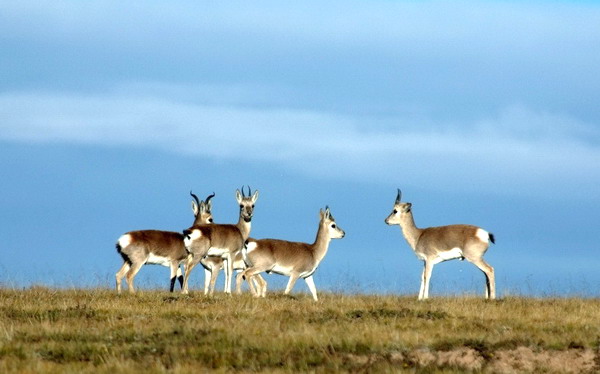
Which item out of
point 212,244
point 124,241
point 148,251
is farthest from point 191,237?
point 124,241

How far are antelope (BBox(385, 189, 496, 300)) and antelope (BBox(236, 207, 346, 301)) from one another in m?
2.34

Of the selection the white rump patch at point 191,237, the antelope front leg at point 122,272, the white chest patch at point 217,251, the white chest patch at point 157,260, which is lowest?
the antelope front leg at point 122,272

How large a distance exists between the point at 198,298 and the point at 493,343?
7.35 metres

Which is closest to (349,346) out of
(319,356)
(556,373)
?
(319,356)

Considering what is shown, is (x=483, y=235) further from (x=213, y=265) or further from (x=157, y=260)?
(x=157, y=260)

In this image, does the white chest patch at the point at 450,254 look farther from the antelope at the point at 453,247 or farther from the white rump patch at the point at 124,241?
the white rump patch at the point at 124,241

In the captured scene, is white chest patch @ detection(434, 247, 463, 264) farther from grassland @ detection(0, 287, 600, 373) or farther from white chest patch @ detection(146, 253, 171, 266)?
white chest patch @ detection(146, 253, 171, 266)

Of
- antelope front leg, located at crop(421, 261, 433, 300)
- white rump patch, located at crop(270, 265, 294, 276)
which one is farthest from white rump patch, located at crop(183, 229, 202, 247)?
antelope front leg, located at crop(421, 261, 433, 300)

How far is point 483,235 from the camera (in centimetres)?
2144

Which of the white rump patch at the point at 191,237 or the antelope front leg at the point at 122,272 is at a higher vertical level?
the white rump patch at the point at 191,237

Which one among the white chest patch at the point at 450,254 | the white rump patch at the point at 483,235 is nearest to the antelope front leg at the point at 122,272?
the white chest patch at the point at 450,254

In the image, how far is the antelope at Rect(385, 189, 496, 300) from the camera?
21438 millimetres

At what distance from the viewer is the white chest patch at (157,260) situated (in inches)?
856

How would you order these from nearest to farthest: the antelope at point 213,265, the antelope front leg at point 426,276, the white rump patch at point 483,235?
the antelope front leg at point 426,276
the white rump patch at point 483,235
the antelope at point 213,265
